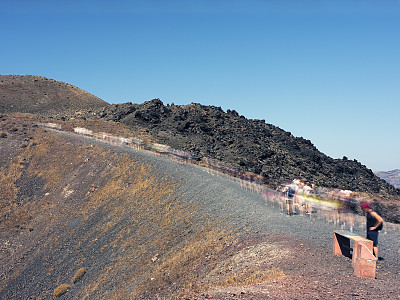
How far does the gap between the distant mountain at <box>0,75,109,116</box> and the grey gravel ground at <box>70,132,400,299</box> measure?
2342 inches

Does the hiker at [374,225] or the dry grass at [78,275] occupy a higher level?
the hiker at [374,225]

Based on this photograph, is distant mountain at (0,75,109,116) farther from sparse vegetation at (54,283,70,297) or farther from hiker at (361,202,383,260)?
hiker at (361,202,383,260)

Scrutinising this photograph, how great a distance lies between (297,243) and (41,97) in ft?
280

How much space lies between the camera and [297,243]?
13398mm

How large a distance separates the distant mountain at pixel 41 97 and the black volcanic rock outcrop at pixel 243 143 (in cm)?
1963

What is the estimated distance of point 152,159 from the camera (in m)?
30.1

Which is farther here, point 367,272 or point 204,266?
point 204,266

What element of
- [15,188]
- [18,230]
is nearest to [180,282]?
[18,230]

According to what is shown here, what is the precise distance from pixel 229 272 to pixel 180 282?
1.99 metres

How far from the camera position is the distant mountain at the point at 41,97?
247 feet

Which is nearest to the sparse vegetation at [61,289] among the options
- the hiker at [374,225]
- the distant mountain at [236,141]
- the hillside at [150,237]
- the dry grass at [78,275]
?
the hillside at [150,237]

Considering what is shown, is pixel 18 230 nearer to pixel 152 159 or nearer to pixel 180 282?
pixel 152 159

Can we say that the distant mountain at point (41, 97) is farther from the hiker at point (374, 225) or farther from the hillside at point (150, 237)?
the hiker at point (374, 225)

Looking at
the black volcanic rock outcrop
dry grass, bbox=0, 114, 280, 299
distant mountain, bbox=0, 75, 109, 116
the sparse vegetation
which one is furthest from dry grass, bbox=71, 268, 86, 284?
distant mountain, bbox=0, 75, 109, 116
